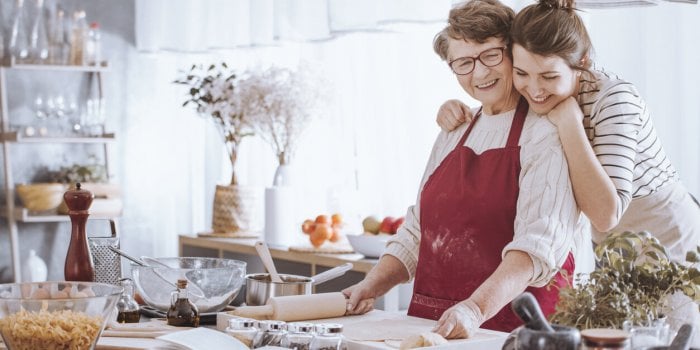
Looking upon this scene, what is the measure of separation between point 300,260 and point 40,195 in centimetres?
190

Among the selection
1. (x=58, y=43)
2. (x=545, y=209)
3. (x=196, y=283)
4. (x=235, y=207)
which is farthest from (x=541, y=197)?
(x=58, y=43)

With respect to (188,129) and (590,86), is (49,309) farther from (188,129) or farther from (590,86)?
(188,129)

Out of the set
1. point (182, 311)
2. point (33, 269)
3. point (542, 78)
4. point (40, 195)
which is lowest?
point (33, 269)

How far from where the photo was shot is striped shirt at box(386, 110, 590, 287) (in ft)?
6.64

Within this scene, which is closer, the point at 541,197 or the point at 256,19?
the point at 541,197

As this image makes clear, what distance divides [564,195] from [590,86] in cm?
32

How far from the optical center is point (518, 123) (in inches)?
89.3

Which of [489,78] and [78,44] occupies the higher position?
[78,44]

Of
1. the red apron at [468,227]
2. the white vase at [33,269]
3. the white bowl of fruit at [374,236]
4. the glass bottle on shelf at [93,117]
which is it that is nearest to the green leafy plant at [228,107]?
the white bowl of fruit at [374,236]

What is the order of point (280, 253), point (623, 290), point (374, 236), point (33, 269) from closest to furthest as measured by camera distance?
point (623, 290)
point (374, 236)
point (280, 253)
point (33, 269)

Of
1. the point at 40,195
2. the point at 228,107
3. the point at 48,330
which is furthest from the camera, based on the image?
the point at 40,195

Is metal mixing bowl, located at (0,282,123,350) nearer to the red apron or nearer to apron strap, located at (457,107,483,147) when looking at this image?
the red apron

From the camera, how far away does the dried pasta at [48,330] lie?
5.43 ft

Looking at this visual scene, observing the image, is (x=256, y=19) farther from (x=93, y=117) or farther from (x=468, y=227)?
(x=468, y=227)
